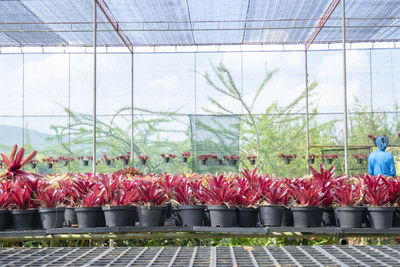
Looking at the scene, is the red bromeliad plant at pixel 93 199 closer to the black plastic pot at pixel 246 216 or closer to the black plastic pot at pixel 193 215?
the black plastic pot at pixel 193 215

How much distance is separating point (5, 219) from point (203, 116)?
8885 millimetres

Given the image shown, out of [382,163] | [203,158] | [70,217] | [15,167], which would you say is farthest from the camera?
[203,158]

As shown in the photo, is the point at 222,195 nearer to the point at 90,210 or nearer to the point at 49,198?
the point at 90,210

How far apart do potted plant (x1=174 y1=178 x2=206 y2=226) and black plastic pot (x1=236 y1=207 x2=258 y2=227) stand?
0.81 ft

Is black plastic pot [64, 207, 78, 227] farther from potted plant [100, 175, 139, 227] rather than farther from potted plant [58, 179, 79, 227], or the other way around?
potted plant [100, 175, 139, 227]

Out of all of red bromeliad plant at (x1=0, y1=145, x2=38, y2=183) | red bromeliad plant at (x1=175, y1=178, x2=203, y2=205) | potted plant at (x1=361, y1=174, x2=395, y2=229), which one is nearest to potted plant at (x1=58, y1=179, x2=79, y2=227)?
red bromeliad plant at (x1=175, y1=178, x2=203, y2=205)

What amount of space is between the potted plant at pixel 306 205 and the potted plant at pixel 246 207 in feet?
0.83

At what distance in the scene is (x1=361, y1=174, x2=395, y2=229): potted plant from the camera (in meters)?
2.70

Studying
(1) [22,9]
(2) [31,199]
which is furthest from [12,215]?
(1) [22,9]

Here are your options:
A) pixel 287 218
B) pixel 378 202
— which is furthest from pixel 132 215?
pixel 378 202

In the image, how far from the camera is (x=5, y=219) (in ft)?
8.93

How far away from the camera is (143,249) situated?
5.85ft

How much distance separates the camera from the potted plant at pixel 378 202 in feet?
8.84

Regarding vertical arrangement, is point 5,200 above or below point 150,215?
above
